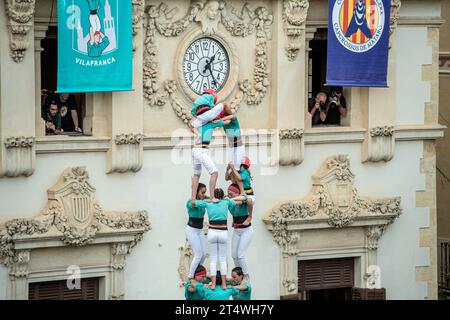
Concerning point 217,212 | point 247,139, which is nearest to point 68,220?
point 247,139

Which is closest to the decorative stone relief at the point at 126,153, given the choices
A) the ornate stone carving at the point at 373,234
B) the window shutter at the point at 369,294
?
the ornate stone carving at the point at 373,234

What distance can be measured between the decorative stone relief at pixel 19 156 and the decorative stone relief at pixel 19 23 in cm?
140

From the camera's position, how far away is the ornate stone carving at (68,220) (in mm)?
37906

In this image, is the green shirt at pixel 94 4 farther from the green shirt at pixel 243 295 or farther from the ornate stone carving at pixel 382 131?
the ornate stone carving at pixel 382 131

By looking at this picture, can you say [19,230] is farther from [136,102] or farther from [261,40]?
[261,40]

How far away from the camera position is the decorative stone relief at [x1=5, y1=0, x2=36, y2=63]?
122 feet

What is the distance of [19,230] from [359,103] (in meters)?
7.76

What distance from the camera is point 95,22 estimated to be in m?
→ 38.2

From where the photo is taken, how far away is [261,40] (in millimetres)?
40531

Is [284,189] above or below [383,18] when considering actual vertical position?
below

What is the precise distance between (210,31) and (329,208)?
4.19 meters

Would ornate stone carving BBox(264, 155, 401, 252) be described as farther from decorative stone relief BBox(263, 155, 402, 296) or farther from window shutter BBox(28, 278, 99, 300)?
window shutter BBox(28, 278, 99, 300)

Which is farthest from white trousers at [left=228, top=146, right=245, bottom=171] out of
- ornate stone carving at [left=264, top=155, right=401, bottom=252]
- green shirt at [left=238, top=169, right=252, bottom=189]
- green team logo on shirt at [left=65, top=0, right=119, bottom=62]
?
ornate stone carving at [left=264, top=155, right=401, bottom=252]
